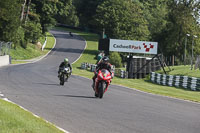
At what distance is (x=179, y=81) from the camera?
3459cm

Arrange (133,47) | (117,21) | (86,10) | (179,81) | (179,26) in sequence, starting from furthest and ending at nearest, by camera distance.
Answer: (86,10) < (117,21) < (179,26) < (133,47) < (179,81)

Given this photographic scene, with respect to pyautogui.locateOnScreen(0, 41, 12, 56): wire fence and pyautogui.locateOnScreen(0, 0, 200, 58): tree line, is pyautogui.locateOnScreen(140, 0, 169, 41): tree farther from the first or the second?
pyautogui.locateOnScreen(0, 41, 12, 56): wire fence

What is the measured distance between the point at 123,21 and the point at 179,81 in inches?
2021

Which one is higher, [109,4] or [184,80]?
[109,4]

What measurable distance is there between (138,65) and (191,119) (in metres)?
34.4

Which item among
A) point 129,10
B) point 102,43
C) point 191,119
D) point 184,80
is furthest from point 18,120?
point 129,10

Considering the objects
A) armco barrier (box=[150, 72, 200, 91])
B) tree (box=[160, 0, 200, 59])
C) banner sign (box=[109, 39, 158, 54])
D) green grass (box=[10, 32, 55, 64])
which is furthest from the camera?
tree (box=[160, 0, 200, 59])

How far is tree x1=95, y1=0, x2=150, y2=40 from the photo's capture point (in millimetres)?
83275

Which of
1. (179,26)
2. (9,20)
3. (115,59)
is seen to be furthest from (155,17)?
(9,20)

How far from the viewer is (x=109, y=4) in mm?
89750

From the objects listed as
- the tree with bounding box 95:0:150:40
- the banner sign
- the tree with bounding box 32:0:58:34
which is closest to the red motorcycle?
the banner sign

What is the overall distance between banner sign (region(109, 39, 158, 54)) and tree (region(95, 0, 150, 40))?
3220 cm

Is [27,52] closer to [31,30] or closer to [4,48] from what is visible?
[31,30]

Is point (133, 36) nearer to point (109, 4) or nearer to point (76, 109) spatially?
point (109, 4)
